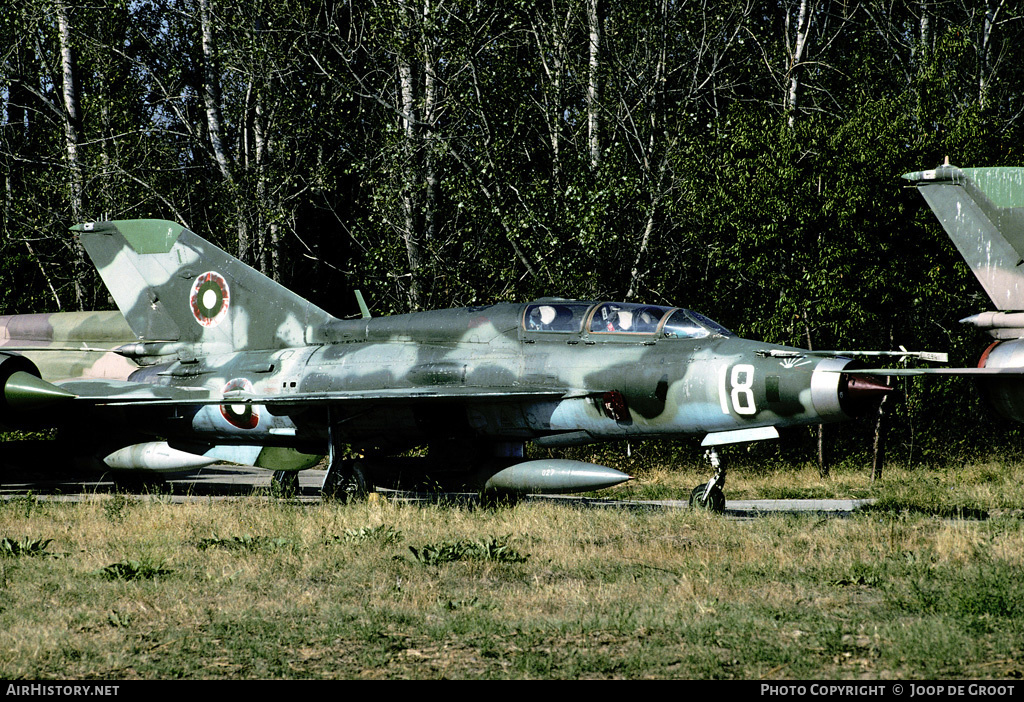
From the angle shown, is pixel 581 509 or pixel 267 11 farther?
pixel 267 11

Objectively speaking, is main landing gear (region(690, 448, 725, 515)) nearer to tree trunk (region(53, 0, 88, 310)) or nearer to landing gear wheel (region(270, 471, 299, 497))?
landing gear wheel (region(270, 471, 299, 497))

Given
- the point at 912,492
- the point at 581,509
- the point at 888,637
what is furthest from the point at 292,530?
the point at 912,492

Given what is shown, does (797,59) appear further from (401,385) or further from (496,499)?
(496,499)

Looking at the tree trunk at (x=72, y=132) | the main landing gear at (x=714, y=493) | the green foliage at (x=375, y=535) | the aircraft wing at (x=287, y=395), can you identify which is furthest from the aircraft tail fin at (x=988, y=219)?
the tree trunk at (x=72, y=132)

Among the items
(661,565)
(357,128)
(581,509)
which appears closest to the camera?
(661,565)

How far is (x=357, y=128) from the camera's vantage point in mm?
27516

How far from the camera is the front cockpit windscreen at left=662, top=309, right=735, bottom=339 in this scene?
40.9 ft

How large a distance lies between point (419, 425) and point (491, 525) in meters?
2.59

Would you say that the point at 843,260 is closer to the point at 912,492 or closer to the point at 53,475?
the point at 912,492

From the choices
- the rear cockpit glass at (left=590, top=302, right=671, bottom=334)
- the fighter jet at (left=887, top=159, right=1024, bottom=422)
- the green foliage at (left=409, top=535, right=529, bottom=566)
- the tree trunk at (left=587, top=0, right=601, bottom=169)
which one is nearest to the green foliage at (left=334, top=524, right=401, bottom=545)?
the green foliage at (left=409, top=535, right=529, bottom=566)

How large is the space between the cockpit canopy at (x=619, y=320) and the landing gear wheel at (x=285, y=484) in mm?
5030

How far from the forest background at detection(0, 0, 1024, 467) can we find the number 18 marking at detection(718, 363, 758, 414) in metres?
6.59

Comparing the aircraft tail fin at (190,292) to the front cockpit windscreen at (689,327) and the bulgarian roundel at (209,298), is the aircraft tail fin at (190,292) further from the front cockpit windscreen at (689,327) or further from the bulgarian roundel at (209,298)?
the front cockpit windscreen at (689,327)

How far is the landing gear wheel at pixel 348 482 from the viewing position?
13.8 meters
